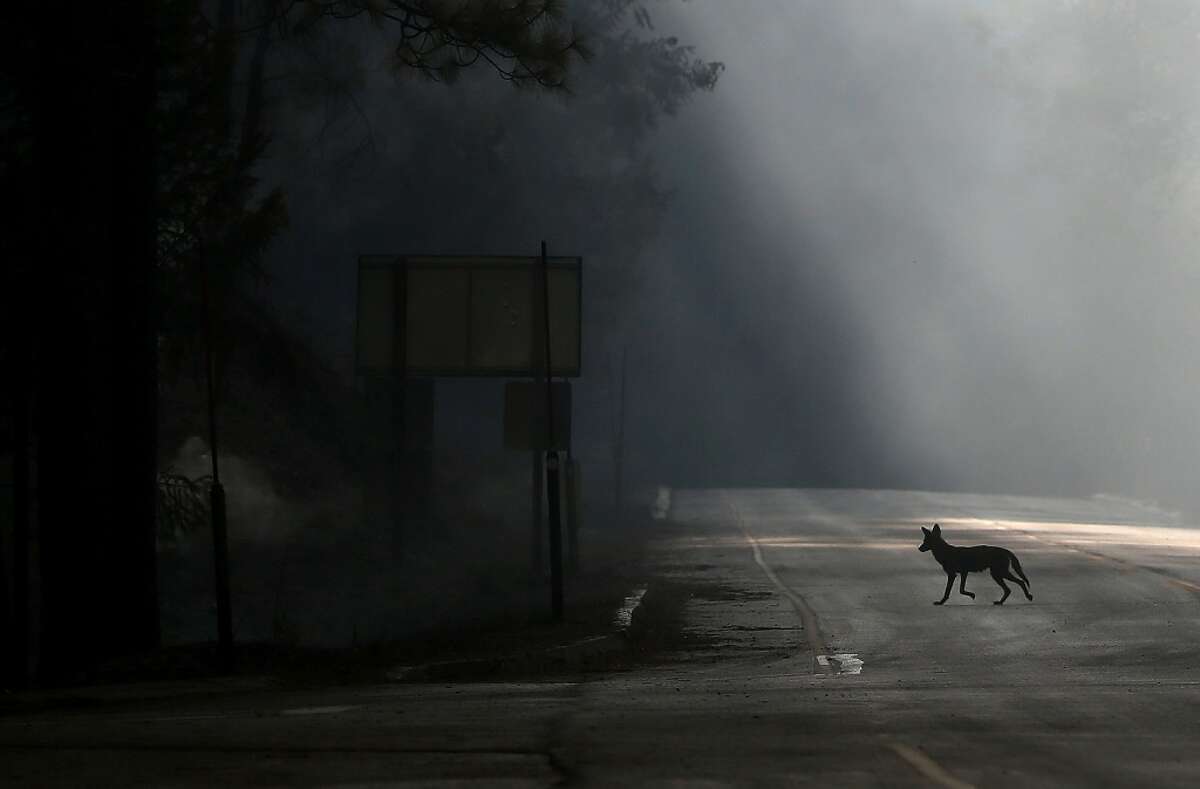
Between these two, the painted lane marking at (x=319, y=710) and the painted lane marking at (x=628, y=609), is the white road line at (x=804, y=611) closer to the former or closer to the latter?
the painted lane marking at (x=628, y=609)

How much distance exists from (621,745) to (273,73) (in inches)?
1423

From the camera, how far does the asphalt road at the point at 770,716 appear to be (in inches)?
376

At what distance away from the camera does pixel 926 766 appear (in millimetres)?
9570

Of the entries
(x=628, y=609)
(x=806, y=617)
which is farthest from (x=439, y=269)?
(x=806, y=617)

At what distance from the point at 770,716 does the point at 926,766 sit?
2302mm

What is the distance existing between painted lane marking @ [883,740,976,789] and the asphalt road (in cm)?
3

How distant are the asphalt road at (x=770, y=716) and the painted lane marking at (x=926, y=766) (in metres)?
0.03

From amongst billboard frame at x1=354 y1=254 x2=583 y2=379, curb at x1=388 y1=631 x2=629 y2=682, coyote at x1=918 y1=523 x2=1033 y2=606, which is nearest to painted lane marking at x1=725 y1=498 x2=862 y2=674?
coyote at x1=918 y1=523 x2=1033 y2=606

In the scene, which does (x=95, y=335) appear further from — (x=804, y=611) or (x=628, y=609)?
(x=804, y=611)

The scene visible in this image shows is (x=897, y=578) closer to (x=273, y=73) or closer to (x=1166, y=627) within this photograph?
(x=1166, y=627)

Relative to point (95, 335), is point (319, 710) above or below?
below

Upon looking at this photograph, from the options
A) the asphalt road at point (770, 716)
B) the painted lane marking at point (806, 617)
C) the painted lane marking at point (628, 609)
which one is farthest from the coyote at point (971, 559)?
the painted lane marking at point (628, 609)

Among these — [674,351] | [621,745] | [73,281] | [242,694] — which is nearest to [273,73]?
[73,281]

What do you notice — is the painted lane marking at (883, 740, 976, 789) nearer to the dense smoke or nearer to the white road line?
the white road line
